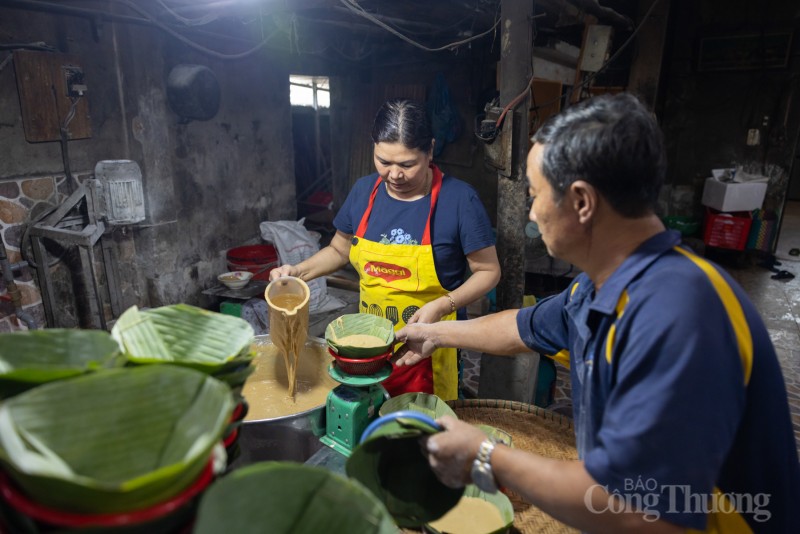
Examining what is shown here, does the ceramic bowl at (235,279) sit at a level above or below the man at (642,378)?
below

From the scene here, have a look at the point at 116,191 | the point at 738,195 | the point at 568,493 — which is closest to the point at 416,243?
the point at 568,493

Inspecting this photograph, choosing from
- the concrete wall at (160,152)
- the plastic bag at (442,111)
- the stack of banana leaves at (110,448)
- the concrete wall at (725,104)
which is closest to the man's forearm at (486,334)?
the stack of banana leaves at (110,448)

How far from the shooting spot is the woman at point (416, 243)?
2609 mm

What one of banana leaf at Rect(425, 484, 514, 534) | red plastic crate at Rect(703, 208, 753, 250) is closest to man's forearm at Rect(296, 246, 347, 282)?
banana leaf at Rect(425, 484, 514, 534)

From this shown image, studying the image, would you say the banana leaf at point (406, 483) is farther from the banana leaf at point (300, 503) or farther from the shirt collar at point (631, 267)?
the shirt collar at point (631, 267)

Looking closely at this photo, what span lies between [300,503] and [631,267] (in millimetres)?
973

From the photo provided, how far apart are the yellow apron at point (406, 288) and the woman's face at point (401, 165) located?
146 mm

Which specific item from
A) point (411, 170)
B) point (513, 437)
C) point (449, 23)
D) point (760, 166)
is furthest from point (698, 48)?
point (513, 437)

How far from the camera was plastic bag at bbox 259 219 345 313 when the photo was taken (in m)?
5.79

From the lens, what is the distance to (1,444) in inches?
28.8

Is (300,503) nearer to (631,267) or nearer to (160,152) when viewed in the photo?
(631,267)

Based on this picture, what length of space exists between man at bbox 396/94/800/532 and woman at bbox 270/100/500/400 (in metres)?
1.21

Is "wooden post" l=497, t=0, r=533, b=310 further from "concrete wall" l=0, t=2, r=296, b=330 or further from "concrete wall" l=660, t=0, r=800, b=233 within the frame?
"concrete wall" l=660, t=0, r=800, b=233

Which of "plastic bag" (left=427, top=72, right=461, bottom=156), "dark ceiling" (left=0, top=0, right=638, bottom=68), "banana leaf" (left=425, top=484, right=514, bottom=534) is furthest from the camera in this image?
"plastic bag" (left=427, top=72, right=461, bottom=156)
